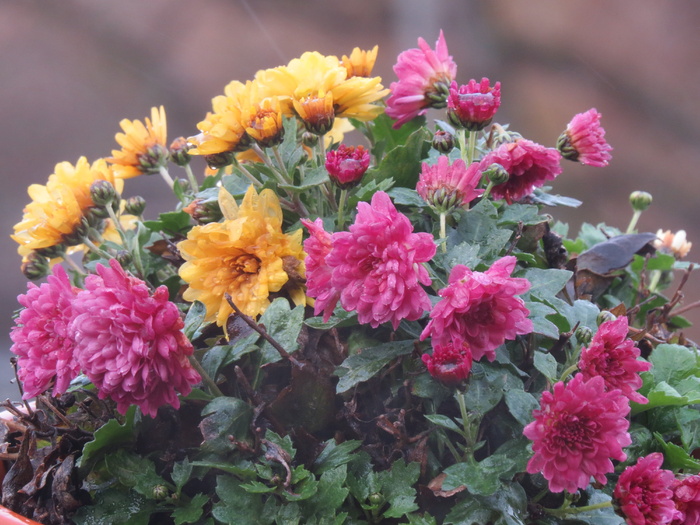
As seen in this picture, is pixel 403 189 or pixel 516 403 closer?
pixel 516 403

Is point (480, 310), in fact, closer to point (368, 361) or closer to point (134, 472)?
point (368, 361)

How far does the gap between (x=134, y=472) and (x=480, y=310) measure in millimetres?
301

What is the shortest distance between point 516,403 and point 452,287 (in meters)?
0.11

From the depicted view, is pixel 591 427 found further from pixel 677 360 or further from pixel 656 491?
pixel 677 360

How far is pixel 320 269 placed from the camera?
450 millimetres

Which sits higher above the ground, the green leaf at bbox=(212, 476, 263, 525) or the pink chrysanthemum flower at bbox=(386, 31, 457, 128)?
the pink chrysanthemum flower at bbox=(386, 31, 457, 128)

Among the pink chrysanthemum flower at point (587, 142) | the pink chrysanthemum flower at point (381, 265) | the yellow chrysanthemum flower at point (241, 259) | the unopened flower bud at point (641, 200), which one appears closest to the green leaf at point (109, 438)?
the yellow chrysanthemum flower at point (241, 259)

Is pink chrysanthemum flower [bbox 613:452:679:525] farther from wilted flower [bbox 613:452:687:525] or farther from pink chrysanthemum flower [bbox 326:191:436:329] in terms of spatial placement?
pink chrysanthemum flower [bbox 326:191:436:329]

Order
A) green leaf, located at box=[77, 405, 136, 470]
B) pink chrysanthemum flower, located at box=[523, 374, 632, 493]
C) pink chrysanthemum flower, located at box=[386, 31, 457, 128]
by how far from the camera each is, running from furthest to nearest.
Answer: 1. pink chrysanthemum flower, located at box=[386, 31, 457, 128]
2. green leaf, located at box=[77, 405, 136, 470]
3. pink chrysanthemum flower, located at box=[523, 374, 632, 493]

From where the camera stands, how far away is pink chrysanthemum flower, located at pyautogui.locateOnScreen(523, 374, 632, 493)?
15.6 inches

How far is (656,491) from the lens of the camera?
429 mm

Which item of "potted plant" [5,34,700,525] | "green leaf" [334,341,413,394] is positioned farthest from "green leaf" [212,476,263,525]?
"green leaf" [334,341,413,394]

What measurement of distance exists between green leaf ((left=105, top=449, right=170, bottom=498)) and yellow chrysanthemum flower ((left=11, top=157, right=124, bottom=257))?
0.21m

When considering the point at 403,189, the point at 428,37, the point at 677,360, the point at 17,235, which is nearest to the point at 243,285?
the point at 403,189
